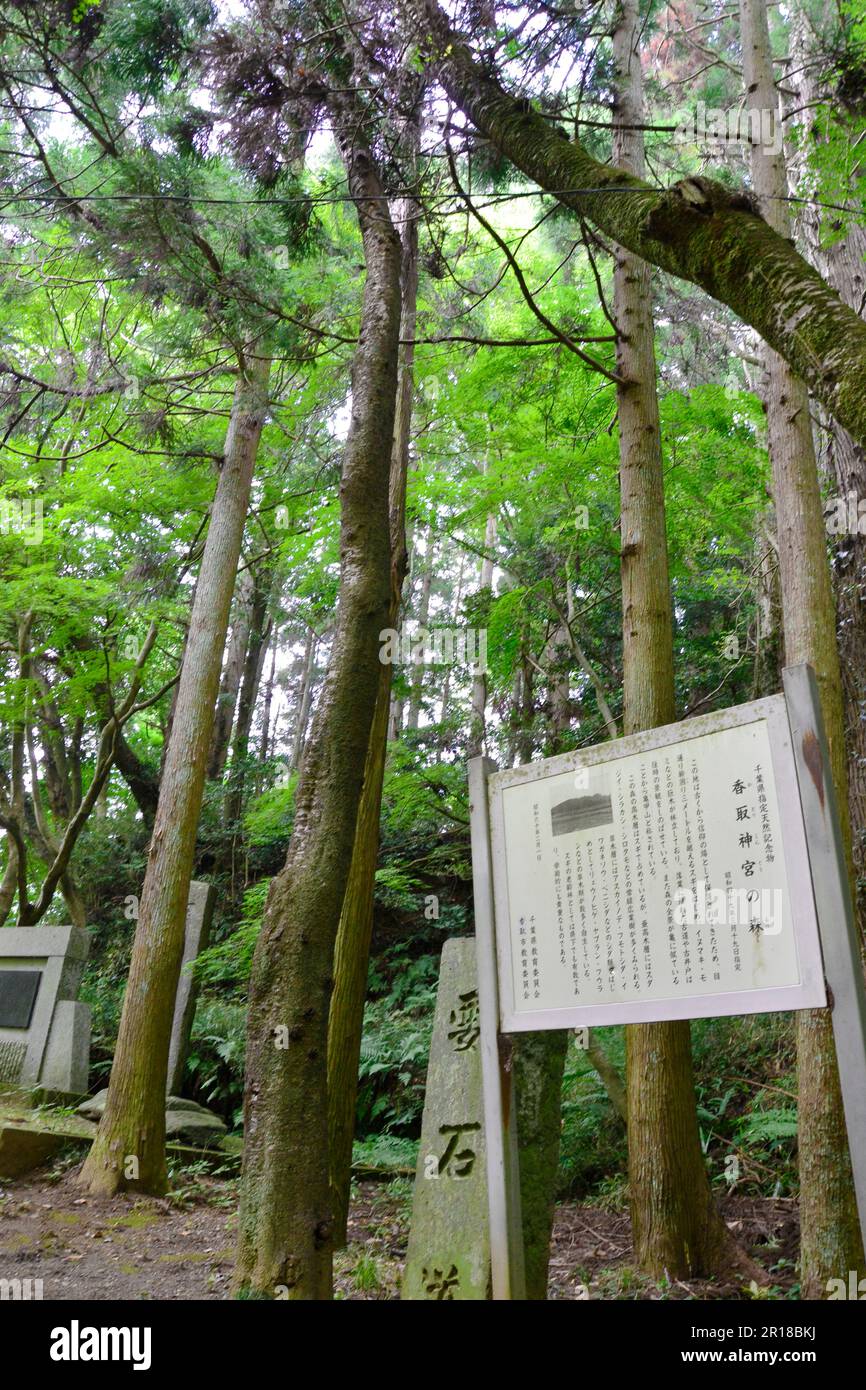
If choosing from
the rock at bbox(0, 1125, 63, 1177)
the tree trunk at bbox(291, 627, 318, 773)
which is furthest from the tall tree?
the tree trunk at bbox(291, 627, 318, 773)

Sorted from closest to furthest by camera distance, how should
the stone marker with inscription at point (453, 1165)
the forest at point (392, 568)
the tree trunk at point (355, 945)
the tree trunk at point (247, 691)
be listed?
the forest at point (392, 568) → the stone marker with inscription at point (453, 1165) → the tree trunk at point (355, 945) → the tree trunk at point (247, 691)

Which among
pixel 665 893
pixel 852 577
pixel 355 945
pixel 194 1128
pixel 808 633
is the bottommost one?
pixel 194 1128

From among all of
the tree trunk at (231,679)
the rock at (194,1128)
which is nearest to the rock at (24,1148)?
the rock at (194,1128)

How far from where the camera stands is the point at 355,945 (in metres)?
6.01

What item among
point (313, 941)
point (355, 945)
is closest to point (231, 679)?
point (355, 945)

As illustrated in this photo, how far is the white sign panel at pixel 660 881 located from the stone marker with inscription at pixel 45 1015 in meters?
7.26

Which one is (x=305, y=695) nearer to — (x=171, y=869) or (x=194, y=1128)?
(x=194, y=1128)

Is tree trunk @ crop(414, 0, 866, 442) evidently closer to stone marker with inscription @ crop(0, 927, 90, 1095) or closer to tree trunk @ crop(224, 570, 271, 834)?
stone marker with inscription @ crop(0, 927, 90, 1095)

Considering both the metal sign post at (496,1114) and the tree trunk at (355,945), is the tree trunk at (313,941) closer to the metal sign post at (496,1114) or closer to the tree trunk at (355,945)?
the metal sign post at (496,1114)

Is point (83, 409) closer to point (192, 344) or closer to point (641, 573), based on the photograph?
point (192, 344)

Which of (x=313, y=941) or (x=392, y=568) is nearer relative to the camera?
(x=313, y=941)

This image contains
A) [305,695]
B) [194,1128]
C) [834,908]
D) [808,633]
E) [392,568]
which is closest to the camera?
[834,908]

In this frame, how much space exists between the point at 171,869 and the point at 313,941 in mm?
5007

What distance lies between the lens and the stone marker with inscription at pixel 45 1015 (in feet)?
30.5
